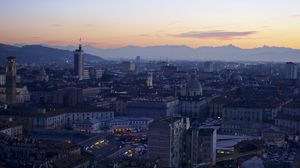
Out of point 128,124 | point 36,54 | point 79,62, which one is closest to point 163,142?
point 128,124

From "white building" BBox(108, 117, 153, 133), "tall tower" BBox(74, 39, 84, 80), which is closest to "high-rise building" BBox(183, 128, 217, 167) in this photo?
"white building" BBox(108, 117, 153, 133)

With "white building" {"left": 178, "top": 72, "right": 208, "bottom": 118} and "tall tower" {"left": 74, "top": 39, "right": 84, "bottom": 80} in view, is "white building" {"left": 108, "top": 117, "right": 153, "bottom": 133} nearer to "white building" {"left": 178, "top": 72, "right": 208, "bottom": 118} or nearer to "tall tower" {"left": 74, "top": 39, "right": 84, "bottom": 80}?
"white building" {"left": 178, "top": 72, "right": 208, "bottom": 118}

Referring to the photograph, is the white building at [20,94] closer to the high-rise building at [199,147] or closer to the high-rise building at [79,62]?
the high-rise building at [199,147]

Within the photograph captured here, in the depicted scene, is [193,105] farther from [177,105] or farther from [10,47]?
[10,47]

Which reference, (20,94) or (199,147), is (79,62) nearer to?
(20,94)

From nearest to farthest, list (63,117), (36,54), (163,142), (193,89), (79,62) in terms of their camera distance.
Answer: (163,142) < (63,117) < (193,89) < (79,62) < (36,54)

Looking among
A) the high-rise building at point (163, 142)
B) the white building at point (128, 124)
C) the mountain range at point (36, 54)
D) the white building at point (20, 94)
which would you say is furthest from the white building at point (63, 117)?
the mountain range at point (36, 54)

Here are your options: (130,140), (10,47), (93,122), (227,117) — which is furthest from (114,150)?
(10,47)

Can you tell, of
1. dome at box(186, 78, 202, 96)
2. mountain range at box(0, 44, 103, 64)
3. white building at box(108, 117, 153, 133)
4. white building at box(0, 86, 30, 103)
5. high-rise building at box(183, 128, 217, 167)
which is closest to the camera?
high-rise building at box(183, 128, 217, 167)
